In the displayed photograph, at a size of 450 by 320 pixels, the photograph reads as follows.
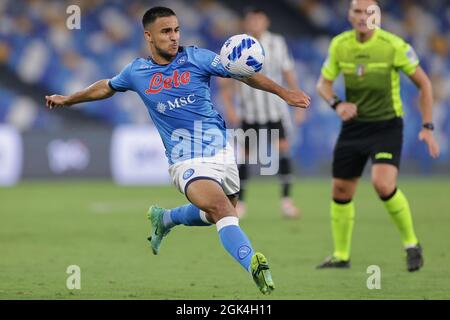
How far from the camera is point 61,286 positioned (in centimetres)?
712

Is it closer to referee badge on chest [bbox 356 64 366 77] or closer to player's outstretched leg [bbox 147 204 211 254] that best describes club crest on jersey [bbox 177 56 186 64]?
player's outstretched leg [bbox 147 204 211 254]

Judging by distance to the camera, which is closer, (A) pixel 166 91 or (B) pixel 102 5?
(A) pixel 166 91

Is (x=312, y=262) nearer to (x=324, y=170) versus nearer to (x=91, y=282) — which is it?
(x=91, y=282)

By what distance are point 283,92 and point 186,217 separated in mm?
1536

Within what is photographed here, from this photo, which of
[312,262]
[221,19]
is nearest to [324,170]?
[221,19]

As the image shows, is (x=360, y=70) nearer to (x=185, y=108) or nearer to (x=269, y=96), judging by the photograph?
(x=185, y=108)

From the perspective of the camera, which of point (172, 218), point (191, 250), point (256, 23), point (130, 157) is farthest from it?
point (130, 157)

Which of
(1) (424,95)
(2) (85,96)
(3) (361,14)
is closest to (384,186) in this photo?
(1) (424,95)

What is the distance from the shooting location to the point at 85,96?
7129 mm

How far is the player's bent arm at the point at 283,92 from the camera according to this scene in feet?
20.5

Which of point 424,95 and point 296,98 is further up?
point 424,95

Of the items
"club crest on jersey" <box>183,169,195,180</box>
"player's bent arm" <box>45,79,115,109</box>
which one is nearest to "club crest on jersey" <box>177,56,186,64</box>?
"player's bent arm" <box>45,79,115,109</box>

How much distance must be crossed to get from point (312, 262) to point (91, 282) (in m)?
2.12

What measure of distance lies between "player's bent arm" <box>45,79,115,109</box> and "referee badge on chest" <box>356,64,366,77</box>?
7.12ft
